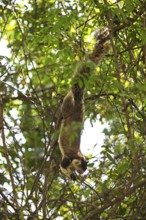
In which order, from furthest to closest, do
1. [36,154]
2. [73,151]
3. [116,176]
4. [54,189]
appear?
A: [54,189], [116,176], [73,151], [36,154]

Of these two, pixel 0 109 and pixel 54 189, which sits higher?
pixel 0 109

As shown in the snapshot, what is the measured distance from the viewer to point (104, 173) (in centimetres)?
456

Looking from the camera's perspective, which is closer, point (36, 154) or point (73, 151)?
point (36, 154)

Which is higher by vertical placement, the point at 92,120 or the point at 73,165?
the point at 92,120

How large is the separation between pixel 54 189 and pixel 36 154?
1.74 metres

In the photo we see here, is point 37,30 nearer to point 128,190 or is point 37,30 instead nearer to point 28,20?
point 28,20

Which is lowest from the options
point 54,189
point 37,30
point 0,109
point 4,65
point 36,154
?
point 36,154

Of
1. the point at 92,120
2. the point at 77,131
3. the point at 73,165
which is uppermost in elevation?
the point at 92,120

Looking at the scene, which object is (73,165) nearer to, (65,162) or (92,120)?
(65,162)

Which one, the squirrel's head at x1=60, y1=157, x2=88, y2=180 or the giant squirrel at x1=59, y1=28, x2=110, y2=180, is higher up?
the giant squirrel at x1=59, y1=28, x2=110, y2=180

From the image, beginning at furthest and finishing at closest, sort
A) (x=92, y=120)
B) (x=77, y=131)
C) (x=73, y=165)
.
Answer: (x=92, y=120) < (x=73, y=165) < (x=77, y=131)

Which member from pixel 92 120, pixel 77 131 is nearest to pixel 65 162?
pixel 77 131

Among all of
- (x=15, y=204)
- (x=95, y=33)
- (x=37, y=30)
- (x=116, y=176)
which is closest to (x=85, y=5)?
(x=95, y=33)

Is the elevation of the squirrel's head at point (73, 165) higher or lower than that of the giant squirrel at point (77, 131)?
lower
